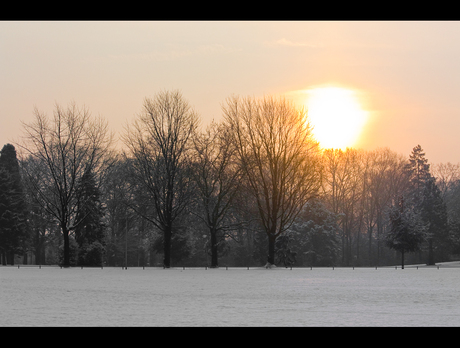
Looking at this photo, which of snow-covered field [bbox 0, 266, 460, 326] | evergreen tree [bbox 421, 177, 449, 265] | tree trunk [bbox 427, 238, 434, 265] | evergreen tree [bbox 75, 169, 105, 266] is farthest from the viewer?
evergreen tree [bbox 421, 177, 449, 265]

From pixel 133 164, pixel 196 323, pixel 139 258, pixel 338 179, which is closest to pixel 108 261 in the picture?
pixel 139 258

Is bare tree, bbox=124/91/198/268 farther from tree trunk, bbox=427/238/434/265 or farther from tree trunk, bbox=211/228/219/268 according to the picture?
tree trunk, bbox=427/238/434/265

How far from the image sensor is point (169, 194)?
56.9 m

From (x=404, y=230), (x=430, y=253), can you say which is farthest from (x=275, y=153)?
(x=430, y=253)

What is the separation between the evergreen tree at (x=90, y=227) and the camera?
6544 centimetres

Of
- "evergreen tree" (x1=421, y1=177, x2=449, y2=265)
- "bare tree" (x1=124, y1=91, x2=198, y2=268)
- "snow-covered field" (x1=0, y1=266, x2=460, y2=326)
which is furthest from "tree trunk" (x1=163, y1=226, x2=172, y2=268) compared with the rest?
"evergreen tree" (x1=421, y1=177, x2=449, y2=265)

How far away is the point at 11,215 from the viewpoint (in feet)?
233

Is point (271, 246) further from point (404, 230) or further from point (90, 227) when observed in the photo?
point (90, 227)

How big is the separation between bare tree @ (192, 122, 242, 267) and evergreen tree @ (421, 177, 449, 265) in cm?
3162

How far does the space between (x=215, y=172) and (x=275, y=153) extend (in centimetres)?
667

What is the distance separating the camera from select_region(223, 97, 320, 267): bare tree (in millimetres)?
54375

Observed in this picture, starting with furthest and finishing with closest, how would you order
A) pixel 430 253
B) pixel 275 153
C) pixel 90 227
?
pixel 430 253 < pixel 90 227 < pixel 275 153
